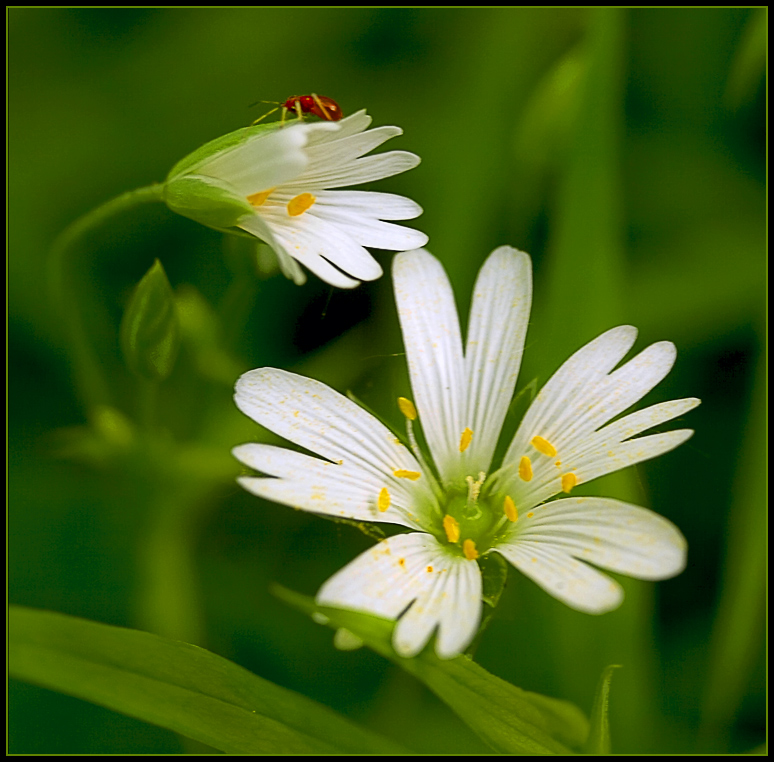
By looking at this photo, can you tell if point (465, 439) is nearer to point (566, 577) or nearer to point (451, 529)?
point (451, 529)

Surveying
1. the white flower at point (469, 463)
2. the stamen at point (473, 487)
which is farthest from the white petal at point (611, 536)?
the stamen at point (473, 487)

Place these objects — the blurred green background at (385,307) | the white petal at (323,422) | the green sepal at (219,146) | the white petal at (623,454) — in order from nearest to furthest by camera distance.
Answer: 1. the white petal at (623,454)
2. the white petal at (323,422)
3. the green sepal at (219,146)
4. the blurred green background at (385,307)

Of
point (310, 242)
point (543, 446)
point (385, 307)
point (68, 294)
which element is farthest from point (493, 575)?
point (68, 294)

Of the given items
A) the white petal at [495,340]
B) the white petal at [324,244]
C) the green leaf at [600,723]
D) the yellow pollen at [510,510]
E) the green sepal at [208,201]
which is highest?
the green sepal at [208,201]

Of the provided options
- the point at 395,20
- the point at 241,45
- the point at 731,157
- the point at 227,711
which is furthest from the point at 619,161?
the point at 227,711

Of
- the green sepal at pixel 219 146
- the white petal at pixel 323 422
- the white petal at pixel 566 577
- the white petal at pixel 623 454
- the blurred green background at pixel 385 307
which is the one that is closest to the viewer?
the white petal at pixel 566 577

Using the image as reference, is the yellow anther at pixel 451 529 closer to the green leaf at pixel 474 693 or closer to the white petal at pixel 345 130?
the green leaf at pixel 474 693
